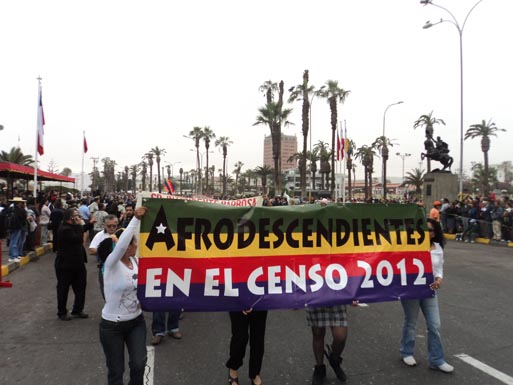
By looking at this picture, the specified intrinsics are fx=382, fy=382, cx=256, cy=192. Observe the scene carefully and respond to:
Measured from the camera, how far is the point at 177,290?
3.62 m

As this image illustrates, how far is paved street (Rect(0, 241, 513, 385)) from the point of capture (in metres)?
3.99

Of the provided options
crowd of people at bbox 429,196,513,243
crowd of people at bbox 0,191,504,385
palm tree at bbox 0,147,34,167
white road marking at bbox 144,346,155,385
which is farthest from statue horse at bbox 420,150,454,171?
palm tree at bbox 0,147,34,167

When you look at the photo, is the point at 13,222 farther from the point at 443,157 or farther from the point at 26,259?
the point at 443,157

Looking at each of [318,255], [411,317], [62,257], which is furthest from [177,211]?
[62,257]

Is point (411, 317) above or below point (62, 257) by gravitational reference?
below

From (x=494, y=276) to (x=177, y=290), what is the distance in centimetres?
864

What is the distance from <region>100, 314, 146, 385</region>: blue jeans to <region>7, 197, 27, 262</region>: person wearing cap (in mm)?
7988

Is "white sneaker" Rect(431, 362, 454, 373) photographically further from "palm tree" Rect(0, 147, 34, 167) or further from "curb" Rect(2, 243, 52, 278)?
"palm tree" Rect(0, 147, 34, 167)

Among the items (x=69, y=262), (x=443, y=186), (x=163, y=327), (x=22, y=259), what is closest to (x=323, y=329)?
(x=163, y=327)

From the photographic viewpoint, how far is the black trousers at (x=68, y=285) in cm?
591

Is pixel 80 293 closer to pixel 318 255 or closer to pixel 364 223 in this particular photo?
pixel 318 255

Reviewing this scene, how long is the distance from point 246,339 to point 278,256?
86cm

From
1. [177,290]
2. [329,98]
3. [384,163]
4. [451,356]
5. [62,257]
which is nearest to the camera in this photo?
[177,290]

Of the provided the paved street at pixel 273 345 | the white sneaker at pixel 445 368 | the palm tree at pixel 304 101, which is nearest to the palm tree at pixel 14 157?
the palm tree at pixel 304 101
